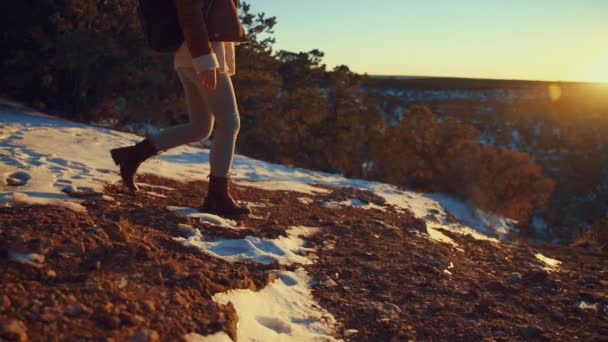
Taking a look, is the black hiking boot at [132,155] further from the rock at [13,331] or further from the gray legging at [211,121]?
the rock at [13,331]

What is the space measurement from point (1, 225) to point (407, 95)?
187 ft

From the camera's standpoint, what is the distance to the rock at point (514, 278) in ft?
9.60

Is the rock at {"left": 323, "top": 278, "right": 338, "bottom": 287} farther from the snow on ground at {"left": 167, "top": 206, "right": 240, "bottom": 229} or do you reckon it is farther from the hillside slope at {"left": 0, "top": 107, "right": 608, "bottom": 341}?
the snow on ground at {"left": 167, "top": 206, "right": 240, "bottom": 229}

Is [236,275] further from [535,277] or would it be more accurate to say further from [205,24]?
[535,277]

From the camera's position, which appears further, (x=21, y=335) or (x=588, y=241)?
(x=588, y=241)

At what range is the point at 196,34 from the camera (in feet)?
8.09

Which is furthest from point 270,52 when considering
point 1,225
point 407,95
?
point 407,95

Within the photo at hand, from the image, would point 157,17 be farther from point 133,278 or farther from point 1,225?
point 133,278

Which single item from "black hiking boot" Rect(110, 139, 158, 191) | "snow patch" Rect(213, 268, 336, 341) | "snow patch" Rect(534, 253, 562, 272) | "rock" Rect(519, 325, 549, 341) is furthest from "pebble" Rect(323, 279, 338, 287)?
"snow patch" Rect(534, 253, 562, 272)

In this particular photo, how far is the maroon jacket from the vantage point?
2.45 metres

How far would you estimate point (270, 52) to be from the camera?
1495cm

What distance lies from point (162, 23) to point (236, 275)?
1.49 metres

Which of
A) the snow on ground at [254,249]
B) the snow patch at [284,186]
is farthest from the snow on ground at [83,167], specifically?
the snow on ground at [254,249]

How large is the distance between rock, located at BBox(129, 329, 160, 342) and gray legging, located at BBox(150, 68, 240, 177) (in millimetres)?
1610
